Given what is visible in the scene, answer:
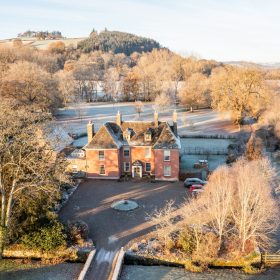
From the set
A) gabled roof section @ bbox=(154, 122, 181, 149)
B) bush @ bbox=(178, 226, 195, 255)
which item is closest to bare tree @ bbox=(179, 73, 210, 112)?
gabled roof section @ bbox=(154, 122, 181, 149)

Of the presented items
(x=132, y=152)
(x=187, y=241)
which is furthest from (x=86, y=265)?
(x=132, y=152)

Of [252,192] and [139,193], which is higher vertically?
[252,192]

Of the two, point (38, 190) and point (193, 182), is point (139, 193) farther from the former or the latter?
point (38, 190)

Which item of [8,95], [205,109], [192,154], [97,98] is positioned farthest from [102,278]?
[97,98]

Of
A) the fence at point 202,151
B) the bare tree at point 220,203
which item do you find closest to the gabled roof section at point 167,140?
the bare tree at point 220,203

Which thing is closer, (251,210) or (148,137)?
(251,210)

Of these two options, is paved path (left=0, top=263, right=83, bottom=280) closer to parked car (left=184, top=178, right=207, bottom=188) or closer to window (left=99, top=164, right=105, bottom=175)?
window (left=99, top=164, right=105, bottom=175)

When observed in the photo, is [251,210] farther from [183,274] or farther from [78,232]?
[78,232]
